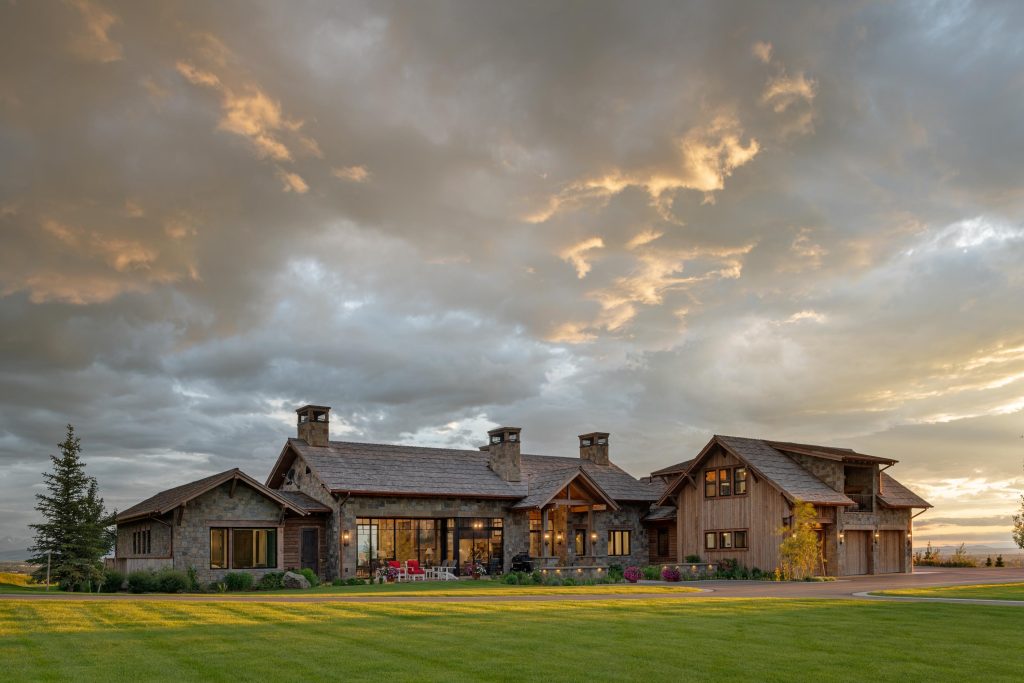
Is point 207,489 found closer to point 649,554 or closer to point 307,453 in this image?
point 307,453

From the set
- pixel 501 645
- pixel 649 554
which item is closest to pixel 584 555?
pixel 649 554

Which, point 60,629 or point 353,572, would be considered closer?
point 60,629

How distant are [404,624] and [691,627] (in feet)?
18.0

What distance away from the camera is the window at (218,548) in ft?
119

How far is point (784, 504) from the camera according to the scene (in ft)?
132

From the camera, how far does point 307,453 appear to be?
41031mm

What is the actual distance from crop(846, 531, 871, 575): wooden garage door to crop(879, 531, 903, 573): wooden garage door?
1.19 metres

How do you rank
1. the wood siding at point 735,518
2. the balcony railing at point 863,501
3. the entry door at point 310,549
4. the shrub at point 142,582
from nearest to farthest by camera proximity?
the shrub at point 142,582 → the entry door at point 310,549 → the wood siding at point 735,518 → the balcony railing at point 863,501

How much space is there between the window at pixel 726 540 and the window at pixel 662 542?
5661mm

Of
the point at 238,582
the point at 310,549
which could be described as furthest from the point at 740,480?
the point at 238,582

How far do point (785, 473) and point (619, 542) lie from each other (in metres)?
10.6

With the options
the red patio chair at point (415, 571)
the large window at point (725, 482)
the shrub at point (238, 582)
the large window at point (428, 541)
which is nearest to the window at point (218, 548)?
the shrub at point (238, 582)

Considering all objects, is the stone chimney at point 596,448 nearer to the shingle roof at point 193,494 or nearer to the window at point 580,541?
the window at point 580,541

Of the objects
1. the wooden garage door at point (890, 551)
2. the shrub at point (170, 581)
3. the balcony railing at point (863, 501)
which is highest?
the balcony railing at point (863, 501)
